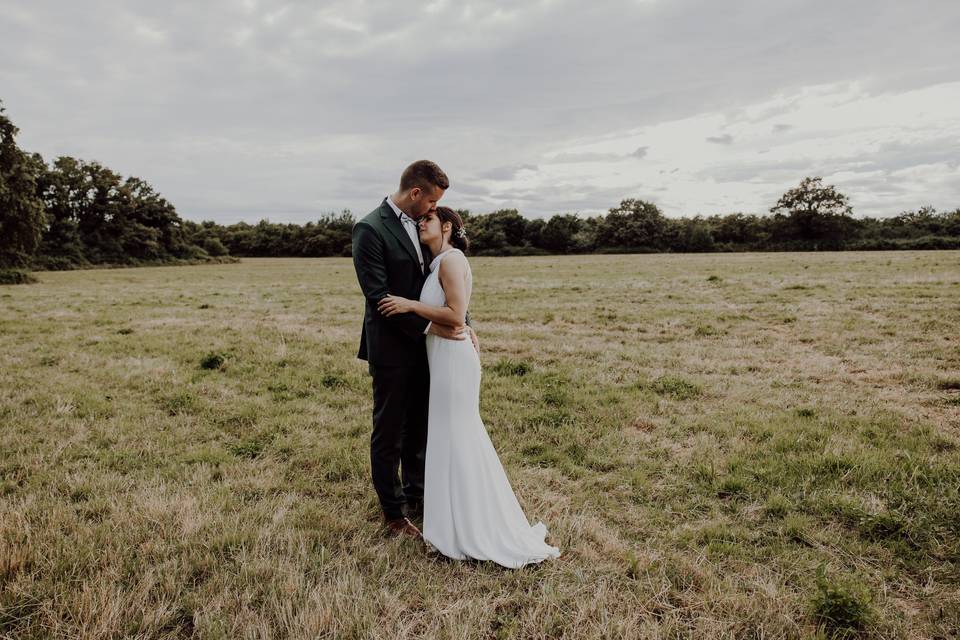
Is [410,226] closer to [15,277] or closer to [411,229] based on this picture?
[411,229]

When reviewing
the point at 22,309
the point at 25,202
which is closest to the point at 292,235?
the point at 25,202

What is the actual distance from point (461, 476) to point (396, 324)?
51.9 inches

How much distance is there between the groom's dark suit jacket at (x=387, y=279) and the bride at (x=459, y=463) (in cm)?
15

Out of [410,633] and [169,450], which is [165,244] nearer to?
[169,450]

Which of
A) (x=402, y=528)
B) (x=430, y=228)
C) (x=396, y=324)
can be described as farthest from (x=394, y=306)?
(x=402, y=528)

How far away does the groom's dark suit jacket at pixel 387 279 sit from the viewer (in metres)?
3.99

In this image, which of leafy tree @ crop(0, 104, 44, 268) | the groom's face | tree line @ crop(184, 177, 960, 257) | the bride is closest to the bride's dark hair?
the bride

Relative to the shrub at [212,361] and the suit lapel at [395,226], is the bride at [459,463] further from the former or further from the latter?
the shrub at [212,361]

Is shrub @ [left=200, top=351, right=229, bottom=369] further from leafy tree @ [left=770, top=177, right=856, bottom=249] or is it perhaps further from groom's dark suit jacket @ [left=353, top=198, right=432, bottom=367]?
leafy tree @ [left=770, top=177, right=856, bottom=249]

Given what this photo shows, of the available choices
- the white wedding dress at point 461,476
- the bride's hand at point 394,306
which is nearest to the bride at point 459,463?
the white wedding dress at point 461,476

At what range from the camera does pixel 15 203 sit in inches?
1287

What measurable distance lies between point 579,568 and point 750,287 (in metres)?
21.2

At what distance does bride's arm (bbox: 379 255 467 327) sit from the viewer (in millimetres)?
3902

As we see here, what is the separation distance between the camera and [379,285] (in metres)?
3.99
